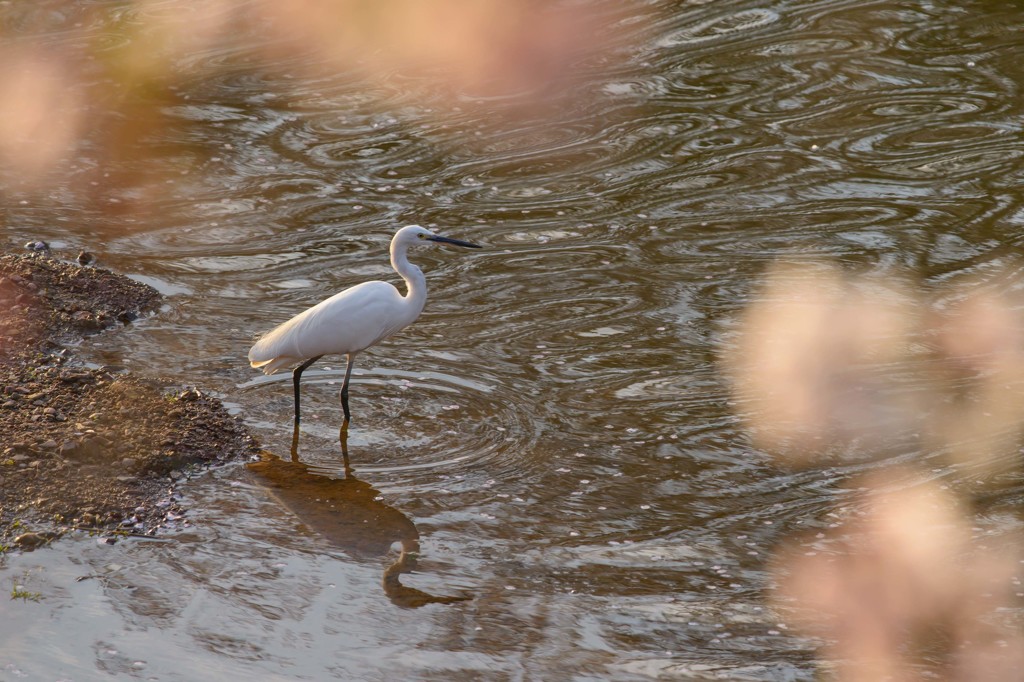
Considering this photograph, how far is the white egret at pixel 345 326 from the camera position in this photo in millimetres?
7172

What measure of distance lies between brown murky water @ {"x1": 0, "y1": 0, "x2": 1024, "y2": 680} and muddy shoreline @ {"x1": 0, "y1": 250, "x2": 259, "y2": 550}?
195 millimetres

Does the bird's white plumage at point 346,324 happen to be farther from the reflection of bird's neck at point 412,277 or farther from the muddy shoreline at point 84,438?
the muddy shoreline at point 84,438

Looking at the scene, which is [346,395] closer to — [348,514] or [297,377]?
[297,377]

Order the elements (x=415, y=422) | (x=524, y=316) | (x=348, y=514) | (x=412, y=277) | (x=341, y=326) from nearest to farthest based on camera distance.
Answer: (x=348, y=514), (x=341, y=326), (x=415, y=422), (x=412, y=277), (x=524, y=316)

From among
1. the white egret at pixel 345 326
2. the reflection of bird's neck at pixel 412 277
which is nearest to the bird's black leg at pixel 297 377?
the white egret at pixel 345 326

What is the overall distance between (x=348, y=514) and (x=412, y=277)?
168cm

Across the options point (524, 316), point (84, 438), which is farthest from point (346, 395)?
point (524, 316)

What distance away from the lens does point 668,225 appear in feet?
34.6

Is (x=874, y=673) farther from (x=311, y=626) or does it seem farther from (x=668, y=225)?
(x=668, y=225)

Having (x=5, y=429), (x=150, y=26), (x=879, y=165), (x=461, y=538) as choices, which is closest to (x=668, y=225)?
(x=879, y=165)

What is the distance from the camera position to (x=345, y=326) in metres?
7.19

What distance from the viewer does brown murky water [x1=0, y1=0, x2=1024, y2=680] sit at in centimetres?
529

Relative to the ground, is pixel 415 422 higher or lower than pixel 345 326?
lower

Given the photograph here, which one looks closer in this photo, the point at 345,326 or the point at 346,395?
the point at 345,326
